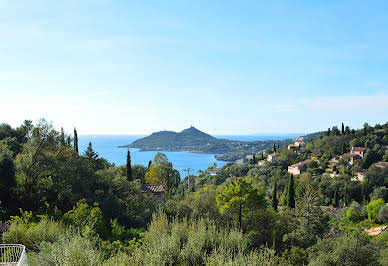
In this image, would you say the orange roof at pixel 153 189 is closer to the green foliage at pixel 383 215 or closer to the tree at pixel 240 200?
the tree at pixel 240 200

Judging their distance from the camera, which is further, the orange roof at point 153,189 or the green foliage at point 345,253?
the orange roof at point 153,189

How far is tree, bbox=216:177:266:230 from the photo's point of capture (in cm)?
1358

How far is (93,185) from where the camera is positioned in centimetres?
1664

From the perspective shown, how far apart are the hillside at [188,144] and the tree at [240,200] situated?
448ft

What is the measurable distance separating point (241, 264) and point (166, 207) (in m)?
9.31

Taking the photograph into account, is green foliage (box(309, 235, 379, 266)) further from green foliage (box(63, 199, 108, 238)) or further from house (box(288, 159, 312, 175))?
house (box(288, 159, 312, 175))

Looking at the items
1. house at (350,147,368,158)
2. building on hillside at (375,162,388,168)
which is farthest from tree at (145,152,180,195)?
house at (350,147,368,158)

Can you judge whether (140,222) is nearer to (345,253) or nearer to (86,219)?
(86,219)

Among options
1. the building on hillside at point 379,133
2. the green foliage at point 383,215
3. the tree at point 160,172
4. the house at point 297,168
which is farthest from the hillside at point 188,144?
the tree at point 160,172

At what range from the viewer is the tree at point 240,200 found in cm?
1358

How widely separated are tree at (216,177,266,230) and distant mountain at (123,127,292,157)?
5377 inches

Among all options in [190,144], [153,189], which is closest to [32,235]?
[153,189]

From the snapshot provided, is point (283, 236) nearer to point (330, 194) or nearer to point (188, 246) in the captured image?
point (188, 246)

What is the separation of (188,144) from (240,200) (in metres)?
162
